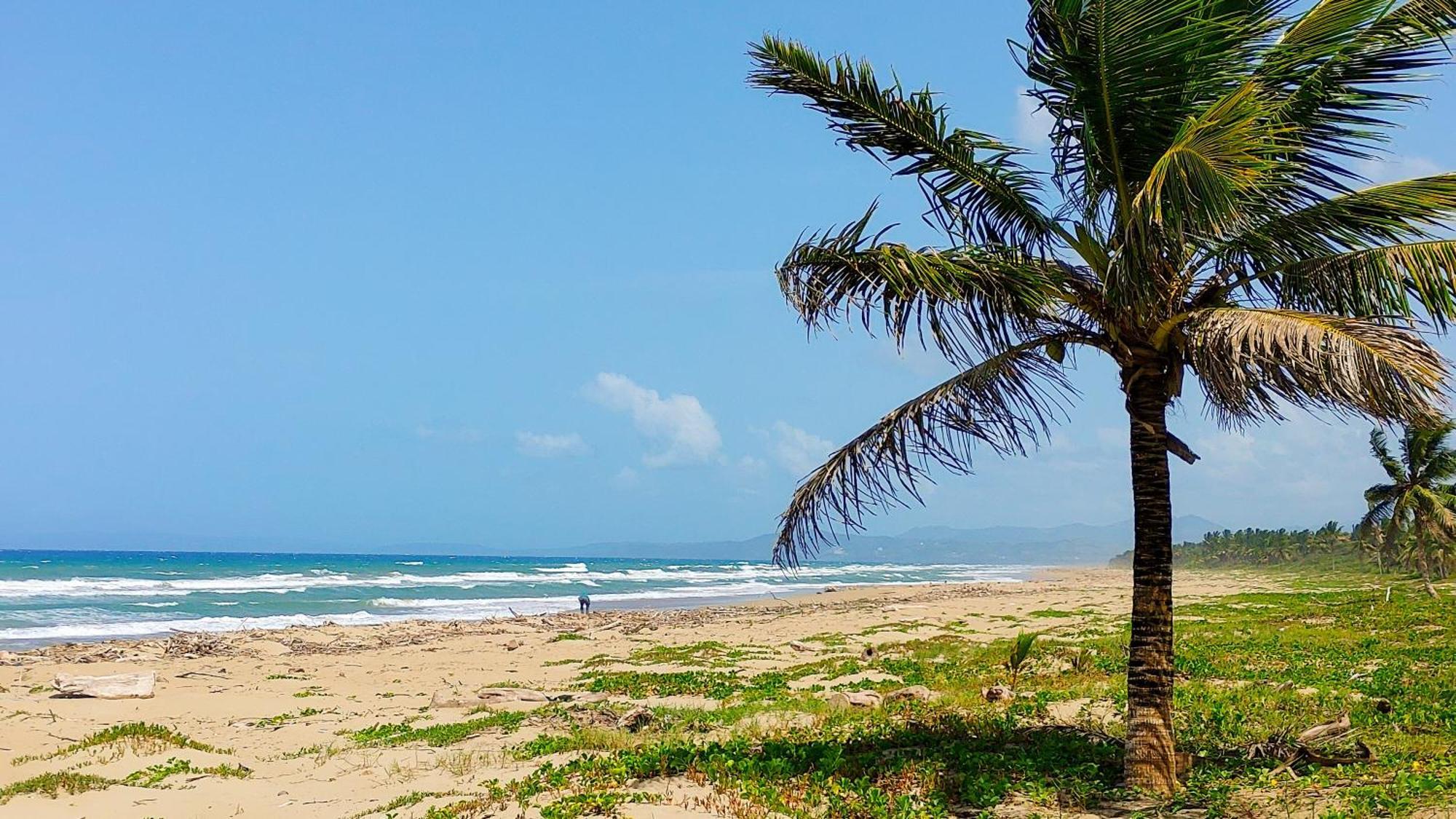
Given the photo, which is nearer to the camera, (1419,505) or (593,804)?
(593,804)

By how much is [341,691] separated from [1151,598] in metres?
15.6

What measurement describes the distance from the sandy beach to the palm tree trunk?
3466 millimetres

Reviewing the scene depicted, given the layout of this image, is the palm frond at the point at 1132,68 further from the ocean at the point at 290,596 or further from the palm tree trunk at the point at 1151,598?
the ocean at the point at 290,596

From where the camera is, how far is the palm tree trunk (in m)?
7.13

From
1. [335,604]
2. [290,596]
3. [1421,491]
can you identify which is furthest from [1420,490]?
[290,596]

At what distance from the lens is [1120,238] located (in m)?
7.04

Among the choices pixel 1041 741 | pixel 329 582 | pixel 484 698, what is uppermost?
pixel 1041 741

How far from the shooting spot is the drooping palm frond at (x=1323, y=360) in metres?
5.58

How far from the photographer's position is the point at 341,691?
713 inches

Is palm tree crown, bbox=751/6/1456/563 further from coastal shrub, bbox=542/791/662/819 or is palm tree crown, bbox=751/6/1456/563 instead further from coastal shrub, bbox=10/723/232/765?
coastal shrub, bbox=10/723/232/765

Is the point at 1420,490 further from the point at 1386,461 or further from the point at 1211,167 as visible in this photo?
the point at 1211,167

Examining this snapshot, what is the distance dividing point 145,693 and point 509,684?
626cm

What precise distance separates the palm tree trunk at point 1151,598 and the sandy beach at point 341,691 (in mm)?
3466

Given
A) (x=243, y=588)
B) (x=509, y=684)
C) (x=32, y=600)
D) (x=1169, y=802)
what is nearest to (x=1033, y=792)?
(x=1169, y=802)
